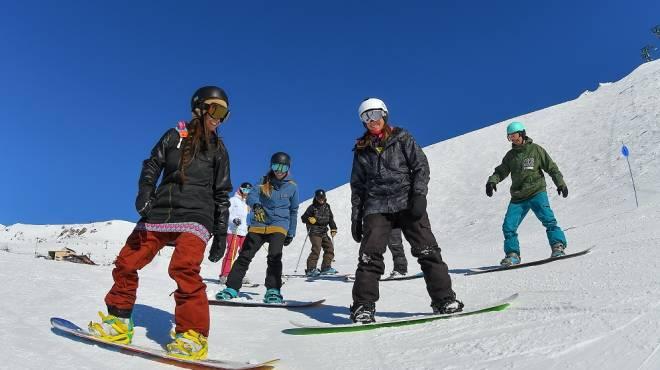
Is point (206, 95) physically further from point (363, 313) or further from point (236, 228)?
point (236, 228)

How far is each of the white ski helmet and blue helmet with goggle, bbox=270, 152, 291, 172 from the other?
105 inches

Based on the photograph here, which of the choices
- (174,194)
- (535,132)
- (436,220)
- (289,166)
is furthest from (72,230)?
(174,194)

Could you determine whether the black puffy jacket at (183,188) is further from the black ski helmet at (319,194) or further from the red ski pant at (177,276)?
the black ski helmet at (319,194)

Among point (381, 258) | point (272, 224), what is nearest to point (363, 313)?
point (381, 258)

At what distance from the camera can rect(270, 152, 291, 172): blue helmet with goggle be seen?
731 centimetres

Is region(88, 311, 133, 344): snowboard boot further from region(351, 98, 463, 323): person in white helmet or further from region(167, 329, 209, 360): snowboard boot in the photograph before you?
region(351, 98, 463, 323): person in white helmet

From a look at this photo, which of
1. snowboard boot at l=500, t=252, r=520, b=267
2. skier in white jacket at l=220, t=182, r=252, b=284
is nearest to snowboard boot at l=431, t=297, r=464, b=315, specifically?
snowboard boot at l=500, t=252, r=520, b=267

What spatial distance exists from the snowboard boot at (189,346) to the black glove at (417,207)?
214 centimetres

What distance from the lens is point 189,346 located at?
332cm

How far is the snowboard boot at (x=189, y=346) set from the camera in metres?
3.30

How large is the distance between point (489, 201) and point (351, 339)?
1938 centimetres

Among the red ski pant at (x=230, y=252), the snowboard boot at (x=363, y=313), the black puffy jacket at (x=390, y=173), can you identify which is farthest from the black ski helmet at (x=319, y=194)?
the snowboard boot at (x=363, y=313)

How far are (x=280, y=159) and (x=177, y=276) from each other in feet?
12.9

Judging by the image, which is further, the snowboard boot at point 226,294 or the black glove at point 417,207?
the snowboard boot at point 226,294
